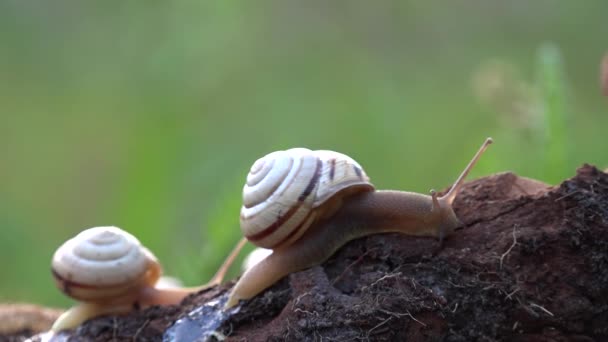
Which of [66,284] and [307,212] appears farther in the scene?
[66,284]

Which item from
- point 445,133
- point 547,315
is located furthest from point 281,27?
point 547,315

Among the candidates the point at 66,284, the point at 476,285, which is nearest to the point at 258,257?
the point at 66,284

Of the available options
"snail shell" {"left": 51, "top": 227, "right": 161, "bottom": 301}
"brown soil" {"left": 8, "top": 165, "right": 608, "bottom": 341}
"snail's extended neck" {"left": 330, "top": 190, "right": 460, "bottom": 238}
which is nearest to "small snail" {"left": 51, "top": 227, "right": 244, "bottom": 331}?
"snail shell" {"left": 51, "top": 227, "right": 161, "bottom": 301}

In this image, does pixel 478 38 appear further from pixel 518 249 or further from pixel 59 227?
pixel 518 249

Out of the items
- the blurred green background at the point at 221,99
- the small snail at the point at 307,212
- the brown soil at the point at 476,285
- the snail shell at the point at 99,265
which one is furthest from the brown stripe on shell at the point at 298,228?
the blurred green background at the point at 221,99

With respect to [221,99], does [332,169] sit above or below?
above

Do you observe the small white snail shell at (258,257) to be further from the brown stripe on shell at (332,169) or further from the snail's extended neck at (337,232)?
the brown stripe on shell at (332,169)

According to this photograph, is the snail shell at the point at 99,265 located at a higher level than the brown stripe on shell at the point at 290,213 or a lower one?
lower

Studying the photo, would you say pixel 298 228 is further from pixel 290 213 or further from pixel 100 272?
pixel 100 272
